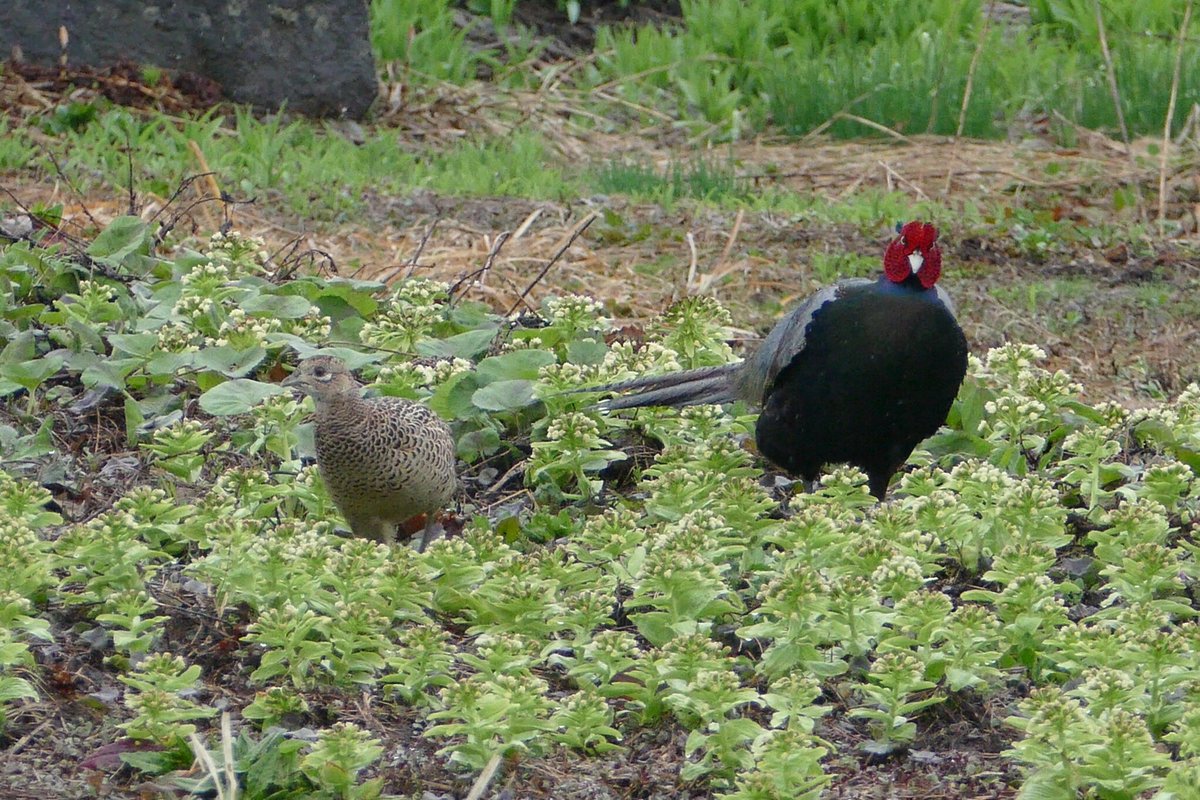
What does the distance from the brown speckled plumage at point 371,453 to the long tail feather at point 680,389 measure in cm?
78

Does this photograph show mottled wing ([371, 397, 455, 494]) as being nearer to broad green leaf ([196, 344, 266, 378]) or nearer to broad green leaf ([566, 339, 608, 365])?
broad green leaf ([196, 344, 266, 378])

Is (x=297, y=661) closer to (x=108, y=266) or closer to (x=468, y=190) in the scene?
(x=108, y=266)

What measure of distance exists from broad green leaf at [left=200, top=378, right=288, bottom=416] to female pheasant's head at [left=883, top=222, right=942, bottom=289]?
5.55 ft

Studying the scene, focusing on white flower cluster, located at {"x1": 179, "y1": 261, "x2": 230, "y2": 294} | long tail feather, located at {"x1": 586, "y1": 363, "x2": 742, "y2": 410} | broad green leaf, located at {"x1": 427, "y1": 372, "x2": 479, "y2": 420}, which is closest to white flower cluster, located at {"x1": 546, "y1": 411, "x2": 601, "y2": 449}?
long tail feather, located at {"x1": 586, "y1": 363, "x2": 742, "y2": 410}

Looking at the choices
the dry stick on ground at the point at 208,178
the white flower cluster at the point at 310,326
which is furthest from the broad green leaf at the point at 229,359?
the dry stick on ground at the point at 208,178

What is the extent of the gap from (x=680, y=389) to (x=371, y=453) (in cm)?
125

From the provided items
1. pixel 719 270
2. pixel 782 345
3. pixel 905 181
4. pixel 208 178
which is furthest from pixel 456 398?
pixel 905 181

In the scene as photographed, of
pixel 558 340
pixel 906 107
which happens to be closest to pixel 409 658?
pixel 558 340

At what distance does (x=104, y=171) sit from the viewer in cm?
777

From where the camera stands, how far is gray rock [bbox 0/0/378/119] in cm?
923

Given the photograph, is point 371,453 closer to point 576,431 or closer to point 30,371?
point 576,431

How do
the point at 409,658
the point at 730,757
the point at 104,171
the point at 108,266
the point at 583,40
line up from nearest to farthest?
the point at 730,757 → the point at 409,658 → the point at 108,266 → the point at 104,171 → the point at 583,40

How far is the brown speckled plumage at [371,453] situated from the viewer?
404 centimetres

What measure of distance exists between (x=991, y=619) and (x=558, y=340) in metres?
2.43
